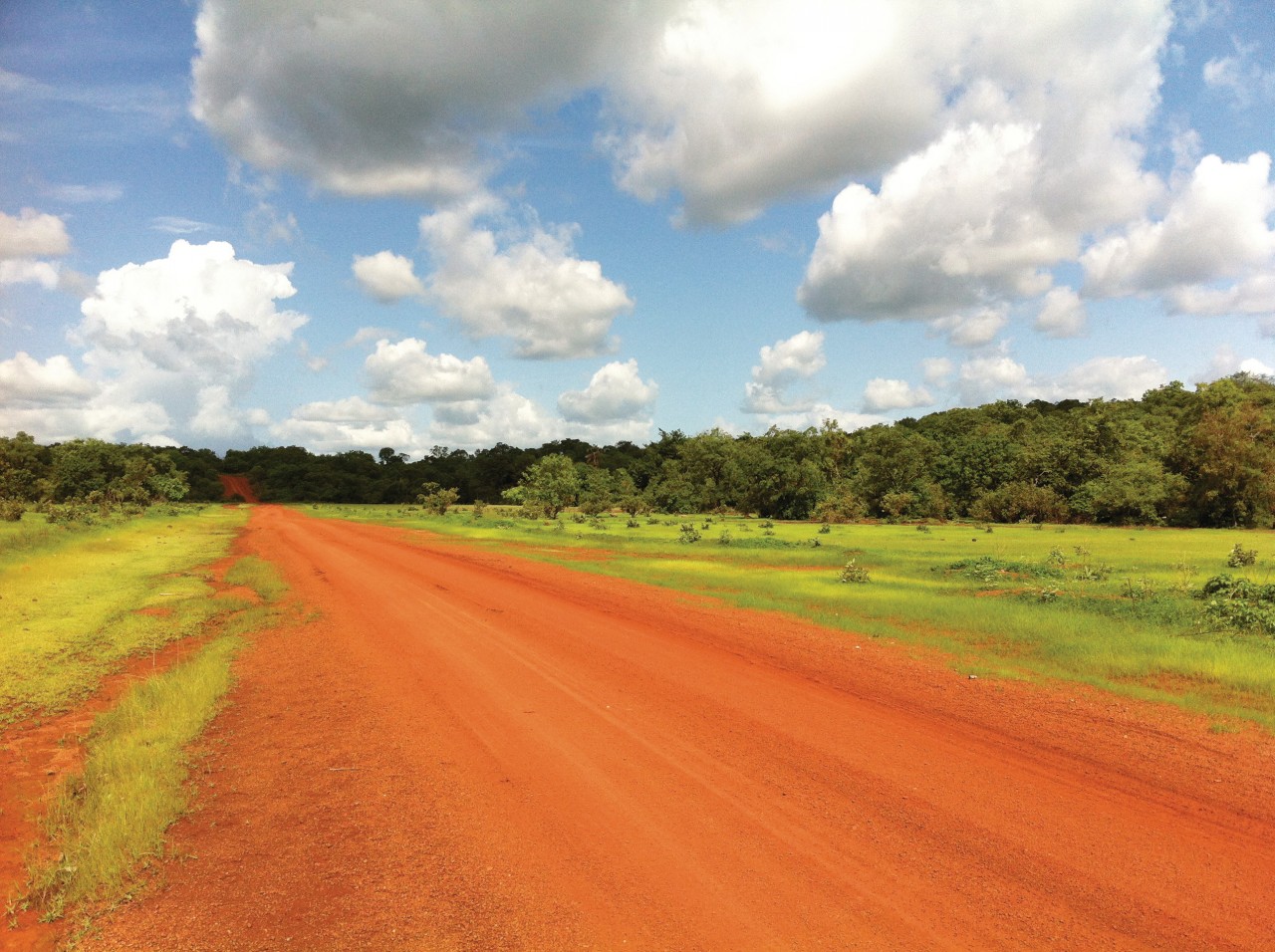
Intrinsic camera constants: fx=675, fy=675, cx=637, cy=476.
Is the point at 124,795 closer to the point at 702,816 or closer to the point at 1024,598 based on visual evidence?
the point at 702,816

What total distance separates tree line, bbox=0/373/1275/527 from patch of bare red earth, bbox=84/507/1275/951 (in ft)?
188

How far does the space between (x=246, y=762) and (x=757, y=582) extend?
19787 millimetres

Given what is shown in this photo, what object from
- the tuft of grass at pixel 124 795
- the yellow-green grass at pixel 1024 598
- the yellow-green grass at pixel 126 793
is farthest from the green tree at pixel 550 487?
the tuft of grass at pixel 124 795

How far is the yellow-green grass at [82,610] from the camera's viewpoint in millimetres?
10961

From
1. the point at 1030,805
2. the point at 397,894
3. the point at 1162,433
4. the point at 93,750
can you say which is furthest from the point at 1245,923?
the point at 1162,433

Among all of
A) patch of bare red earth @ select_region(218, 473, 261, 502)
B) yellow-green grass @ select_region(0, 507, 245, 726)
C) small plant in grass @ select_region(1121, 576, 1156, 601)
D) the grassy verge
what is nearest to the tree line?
patch of bare red earth @ select_region(218, 473, 261, 502)

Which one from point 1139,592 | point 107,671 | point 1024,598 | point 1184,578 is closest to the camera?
point 107,671

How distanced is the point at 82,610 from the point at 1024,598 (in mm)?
25999

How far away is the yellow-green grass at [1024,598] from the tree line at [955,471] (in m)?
21.6

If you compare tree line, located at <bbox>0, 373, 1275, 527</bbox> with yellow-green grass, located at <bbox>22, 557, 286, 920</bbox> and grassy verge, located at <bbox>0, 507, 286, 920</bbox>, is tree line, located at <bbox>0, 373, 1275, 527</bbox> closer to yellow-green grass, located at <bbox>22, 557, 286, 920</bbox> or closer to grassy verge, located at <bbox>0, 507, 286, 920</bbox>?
grassy verge, located at <bbox>0, 507, 286, 920</bbox>

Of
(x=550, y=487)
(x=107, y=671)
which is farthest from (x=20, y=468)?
(x=107, y=671)

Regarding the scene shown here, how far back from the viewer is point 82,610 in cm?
1688

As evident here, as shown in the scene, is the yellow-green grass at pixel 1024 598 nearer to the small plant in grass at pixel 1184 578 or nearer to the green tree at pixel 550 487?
the small plant in grass at pixel 1184 578

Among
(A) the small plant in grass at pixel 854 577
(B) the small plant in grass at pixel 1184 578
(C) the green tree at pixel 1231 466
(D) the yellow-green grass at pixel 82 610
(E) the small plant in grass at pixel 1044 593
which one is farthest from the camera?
(C) the green tree at pixel 1231 466
